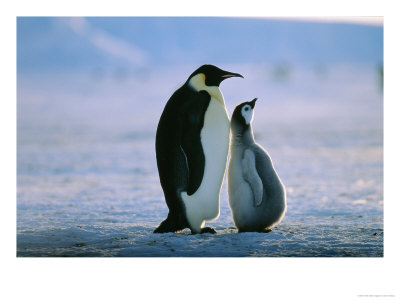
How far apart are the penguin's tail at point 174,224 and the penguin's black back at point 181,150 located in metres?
0.03

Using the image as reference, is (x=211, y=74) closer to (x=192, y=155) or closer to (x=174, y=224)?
(x=192, y=155)

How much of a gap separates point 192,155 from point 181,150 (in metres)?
0.08

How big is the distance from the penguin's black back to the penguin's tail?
0.11 ft

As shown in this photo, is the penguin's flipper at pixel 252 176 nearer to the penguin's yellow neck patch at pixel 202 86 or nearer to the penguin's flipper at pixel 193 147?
the penguin's flipper at pixel 193 147

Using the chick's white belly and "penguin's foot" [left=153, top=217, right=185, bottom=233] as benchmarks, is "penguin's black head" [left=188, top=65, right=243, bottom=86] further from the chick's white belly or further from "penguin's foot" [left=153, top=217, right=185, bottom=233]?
"penguin's foot" [left=153, top=217, right=185, bottom=233]

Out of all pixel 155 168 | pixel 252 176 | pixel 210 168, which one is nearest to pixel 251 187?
pixel 252 176

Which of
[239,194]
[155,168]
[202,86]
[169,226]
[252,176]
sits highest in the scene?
[202,86]

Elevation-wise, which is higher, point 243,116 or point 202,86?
point 202,86

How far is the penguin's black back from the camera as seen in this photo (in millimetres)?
3660

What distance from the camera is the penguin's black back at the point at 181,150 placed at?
3.66 metres

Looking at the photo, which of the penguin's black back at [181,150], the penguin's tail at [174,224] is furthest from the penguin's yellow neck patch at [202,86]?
the penguin's tail at [174,224]

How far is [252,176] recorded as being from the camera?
3.60m

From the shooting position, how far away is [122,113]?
42.8 feet
